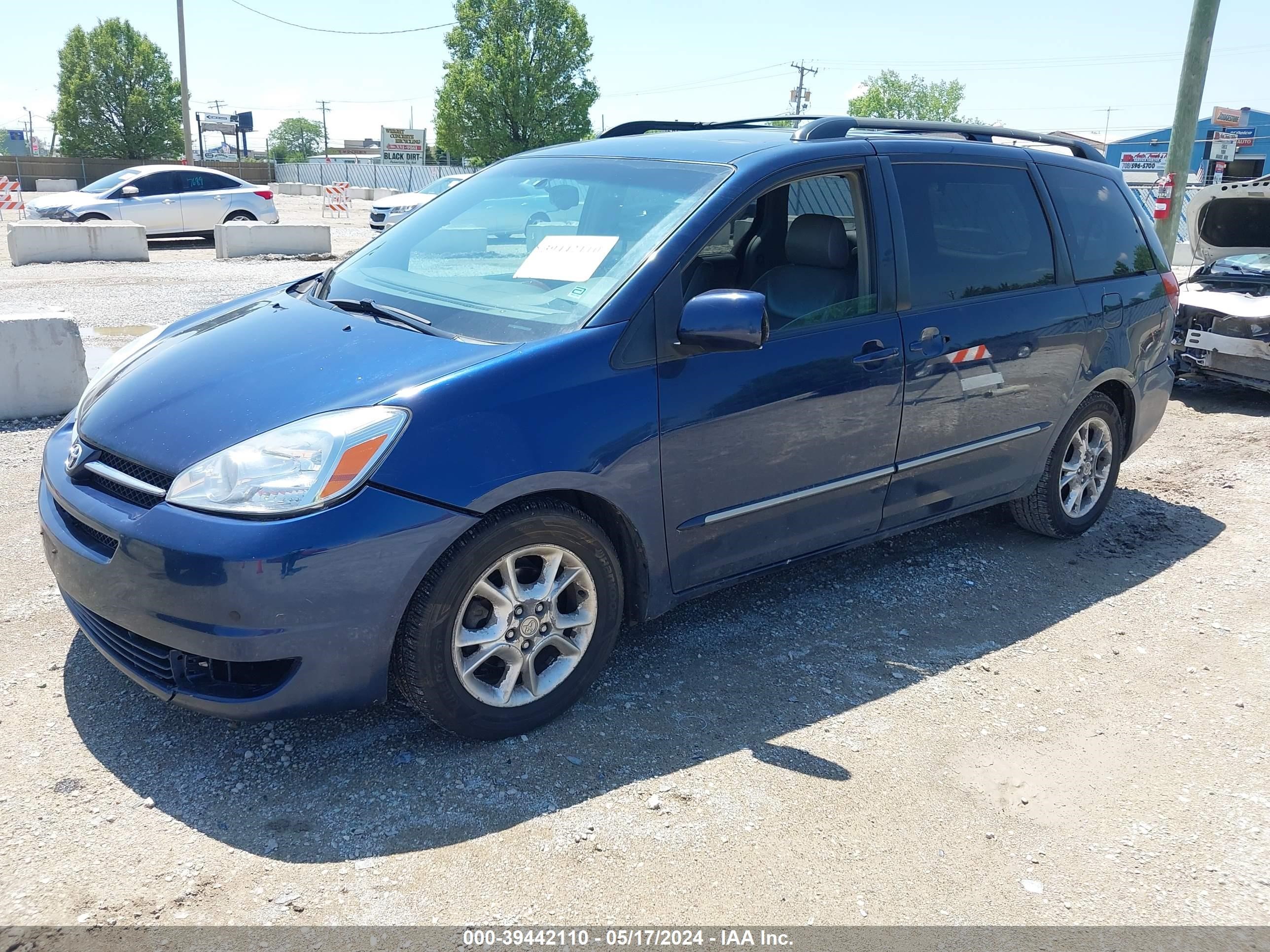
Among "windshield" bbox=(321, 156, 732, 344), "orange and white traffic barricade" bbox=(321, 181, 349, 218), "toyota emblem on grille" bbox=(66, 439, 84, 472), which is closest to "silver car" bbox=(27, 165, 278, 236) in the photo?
"orange and white traffic barricade" bbox=(321, 181, 349, 218)

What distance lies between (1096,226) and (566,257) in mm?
2972

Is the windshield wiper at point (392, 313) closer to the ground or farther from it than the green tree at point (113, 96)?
closer to the ground

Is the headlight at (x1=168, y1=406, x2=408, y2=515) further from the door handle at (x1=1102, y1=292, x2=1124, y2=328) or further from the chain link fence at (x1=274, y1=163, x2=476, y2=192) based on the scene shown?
the chain link fence at (x1=274, y1=163, x2=476, y2=192)

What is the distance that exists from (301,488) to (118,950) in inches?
45.9

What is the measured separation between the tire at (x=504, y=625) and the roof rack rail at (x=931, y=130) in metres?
1.91

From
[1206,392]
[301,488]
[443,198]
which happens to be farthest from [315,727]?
[1206,392]

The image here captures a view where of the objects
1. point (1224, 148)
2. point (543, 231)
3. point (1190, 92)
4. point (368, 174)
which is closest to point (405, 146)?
point (368, 174)

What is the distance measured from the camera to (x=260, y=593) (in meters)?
2.67

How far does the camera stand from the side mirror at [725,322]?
3205 millimetres

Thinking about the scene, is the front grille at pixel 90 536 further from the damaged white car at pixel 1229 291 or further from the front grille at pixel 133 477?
the damaged white car at pixel 1229 291

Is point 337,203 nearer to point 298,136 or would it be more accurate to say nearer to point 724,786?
point 724,786

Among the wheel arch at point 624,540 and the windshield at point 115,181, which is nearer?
the wheel arch at point 624,540

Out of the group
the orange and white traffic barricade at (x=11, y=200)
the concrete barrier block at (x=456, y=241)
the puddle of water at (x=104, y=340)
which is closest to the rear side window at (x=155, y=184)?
the orange and white traffic barricade at (x=11, y=200)

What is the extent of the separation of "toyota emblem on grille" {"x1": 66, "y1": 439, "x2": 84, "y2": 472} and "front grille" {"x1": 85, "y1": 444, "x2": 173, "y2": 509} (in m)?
0.09
